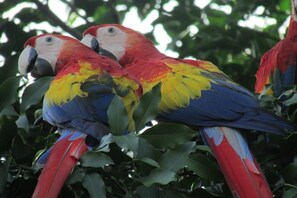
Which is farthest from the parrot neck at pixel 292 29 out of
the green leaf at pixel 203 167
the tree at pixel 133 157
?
the green leaf at pixel 203 167

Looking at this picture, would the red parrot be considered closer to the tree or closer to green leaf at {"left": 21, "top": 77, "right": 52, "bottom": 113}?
the tree

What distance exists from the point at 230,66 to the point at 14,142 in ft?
5.28

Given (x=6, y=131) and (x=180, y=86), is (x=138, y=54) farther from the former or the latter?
(x=6, y=131)

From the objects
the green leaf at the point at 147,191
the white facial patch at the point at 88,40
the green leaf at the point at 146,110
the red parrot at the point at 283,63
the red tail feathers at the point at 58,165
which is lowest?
the red parrot at the point at 283,63

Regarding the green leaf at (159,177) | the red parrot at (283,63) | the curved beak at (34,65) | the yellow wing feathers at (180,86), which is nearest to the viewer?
the green leaf at (159,177)

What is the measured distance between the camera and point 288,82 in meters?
2.85

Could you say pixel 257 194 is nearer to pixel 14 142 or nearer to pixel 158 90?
pixel 158 90

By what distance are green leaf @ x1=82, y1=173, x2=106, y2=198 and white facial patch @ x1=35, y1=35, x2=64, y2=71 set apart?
2.60ft

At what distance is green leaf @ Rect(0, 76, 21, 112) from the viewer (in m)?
2.00

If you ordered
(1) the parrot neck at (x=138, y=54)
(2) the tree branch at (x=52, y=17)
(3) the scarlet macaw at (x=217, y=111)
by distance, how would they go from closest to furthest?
1. (3) the scarlet macaw at (x=217, y=111)
2. (1) the parrot neck at (x=138, y=54)
3. (2) the tree branch at (x=52, y=17)

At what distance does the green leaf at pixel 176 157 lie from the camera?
182 cm

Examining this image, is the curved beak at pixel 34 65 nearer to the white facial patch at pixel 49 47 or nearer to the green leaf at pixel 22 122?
the white facial patch at pixel 49 47

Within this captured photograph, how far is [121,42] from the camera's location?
→ 2.74 meters

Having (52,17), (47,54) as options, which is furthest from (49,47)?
(52,17)
